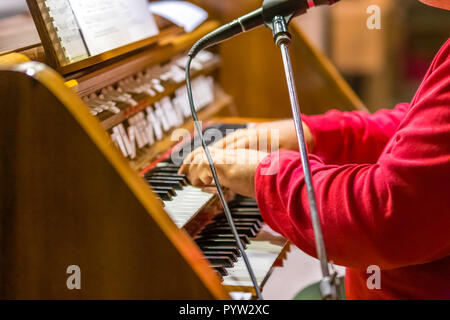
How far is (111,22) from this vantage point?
1283 millimetres

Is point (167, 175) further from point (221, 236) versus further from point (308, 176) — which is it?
point (308, 176)

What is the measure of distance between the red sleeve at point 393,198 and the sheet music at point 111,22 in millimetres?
572

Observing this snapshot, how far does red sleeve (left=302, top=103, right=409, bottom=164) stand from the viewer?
1267 millimetres

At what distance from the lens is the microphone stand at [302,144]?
694 mm

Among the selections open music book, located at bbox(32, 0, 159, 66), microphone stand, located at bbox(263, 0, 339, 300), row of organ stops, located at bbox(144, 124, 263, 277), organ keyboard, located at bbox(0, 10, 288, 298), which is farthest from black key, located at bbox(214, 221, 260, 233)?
open music book, located at bbox(32, 0, 159, 66)

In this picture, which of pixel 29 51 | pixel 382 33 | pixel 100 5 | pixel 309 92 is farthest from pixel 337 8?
pixel 29 51

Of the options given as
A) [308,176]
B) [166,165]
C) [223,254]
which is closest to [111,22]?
[166,165]

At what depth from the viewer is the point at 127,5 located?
138 cm

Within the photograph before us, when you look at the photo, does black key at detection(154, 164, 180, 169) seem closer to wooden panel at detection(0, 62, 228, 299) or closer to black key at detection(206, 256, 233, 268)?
black key at detection(206, 256, 233, 268)

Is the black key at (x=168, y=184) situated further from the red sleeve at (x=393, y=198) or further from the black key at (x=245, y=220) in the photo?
the red sleeve at (x=393, y=198)

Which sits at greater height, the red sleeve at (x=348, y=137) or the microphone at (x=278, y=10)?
the microphone at (x=278, y=10)

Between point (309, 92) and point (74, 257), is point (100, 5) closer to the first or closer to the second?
point (74, 257)

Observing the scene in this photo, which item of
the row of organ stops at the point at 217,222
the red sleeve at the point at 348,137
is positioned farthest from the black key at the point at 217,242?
the red sleeve at the point at 348,137

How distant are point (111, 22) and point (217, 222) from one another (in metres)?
0.53
